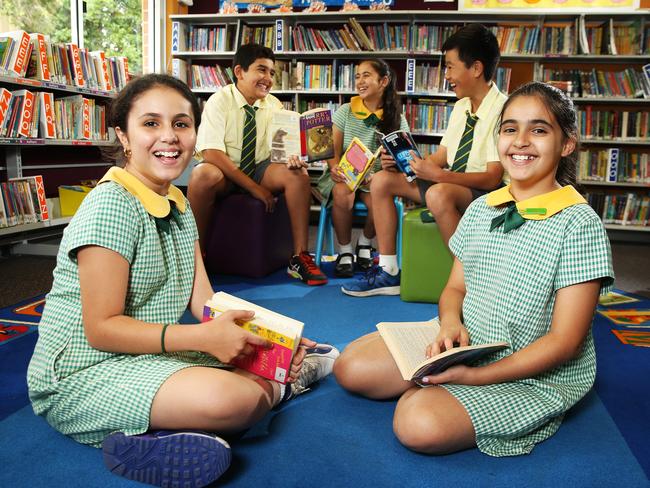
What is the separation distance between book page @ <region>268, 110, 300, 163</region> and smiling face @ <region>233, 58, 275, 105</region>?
0.21 m

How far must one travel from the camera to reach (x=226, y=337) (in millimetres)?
1050

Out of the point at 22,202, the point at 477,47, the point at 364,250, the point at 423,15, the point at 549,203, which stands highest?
the point at 423,15

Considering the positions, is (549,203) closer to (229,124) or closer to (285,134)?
(285,134)

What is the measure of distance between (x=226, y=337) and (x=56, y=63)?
115 inches

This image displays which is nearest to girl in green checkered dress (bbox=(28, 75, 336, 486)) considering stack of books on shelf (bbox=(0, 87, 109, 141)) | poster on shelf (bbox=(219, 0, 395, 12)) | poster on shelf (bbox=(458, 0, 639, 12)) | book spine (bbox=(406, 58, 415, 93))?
stack of books on shelf (bbox=(0, 87, 109, 141))

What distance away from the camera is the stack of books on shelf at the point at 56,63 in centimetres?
289

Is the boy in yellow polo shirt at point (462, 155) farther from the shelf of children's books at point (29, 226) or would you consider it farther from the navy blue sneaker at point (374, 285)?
the shelf of children's books at point (29, 226)

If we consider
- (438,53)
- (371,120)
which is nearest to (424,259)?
(371,120)

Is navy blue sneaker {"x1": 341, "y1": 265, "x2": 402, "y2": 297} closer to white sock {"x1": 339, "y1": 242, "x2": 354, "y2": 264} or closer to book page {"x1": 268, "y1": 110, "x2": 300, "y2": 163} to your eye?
white sock {"x1": 339, "y1": 242, "x2": 354, "y2": 264}

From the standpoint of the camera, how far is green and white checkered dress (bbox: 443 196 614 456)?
3.72ft

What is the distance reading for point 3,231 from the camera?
288cm

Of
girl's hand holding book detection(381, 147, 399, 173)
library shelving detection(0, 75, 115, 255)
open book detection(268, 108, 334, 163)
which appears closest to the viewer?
girl's hand holding book detection(381, 147, 399, 173)

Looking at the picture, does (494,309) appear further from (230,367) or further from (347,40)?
(347,40)

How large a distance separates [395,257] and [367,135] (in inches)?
31.8
